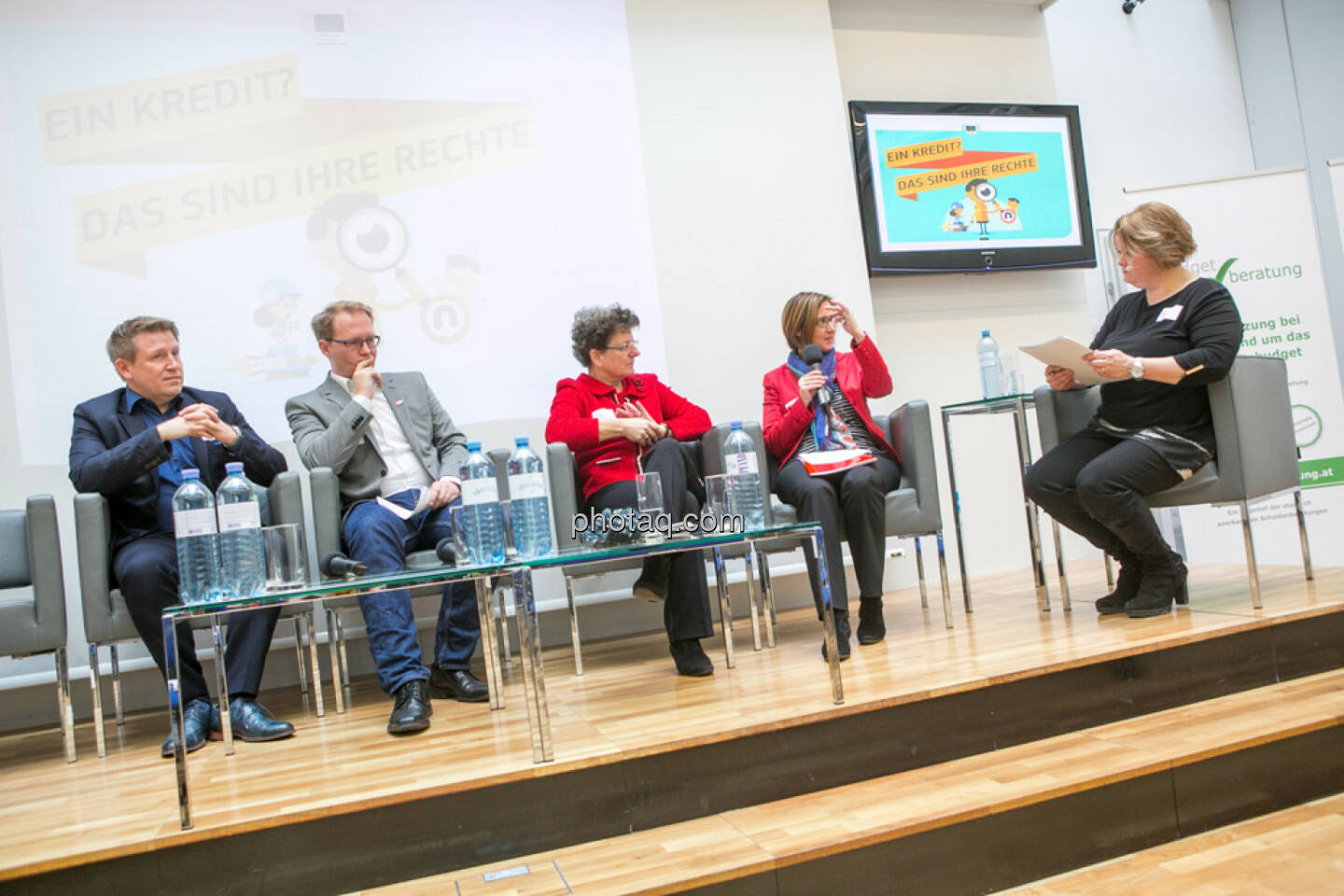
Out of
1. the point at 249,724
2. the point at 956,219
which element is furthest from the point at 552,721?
the point at 956,219

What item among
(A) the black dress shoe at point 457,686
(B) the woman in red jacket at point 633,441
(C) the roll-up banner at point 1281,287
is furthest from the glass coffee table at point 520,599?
(C) the roll-up banner at point 1281,287

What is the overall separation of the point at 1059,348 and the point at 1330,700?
1077 millimetres

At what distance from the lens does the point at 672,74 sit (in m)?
3.89

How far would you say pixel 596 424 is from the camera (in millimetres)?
2881

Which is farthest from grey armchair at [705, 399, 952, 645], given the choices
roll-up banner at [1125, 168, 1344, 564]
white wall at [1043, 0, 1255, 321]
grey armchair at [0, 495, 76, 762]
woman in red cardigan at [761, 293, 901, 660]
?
roll-up banner at [1125, 168, 1344, 564]

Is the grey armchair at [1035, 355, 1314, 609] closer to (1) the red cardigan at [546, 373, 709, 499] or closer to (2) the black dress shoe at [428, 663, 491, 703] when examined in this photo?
(1) the red cardigan at [546, 373, 709, 499]

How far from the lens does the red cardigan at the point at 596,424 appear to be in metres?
2.93

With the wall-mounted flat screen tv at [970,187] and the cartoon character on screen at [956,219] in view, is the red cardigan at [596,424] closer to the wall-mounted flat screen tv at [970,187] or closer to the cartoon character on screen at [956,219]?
the wall-mounted flat screen tv at [970,187]

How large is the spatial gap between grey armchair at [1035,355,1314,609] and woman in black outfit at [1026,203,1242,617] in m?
0.05

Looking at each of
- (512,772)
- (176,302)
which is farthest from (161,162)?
(512,772)

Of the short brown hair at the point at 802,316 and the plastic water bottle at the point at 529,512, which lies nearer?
the plastic water bottle at the point at 529,512

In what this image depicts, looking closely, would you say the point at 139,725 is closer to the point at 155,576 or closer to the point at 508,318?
the point at 155,576

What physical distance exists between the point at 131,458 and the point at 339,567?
625mm

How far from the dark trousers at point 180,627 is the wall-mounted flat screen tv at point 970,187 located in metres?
2.84
